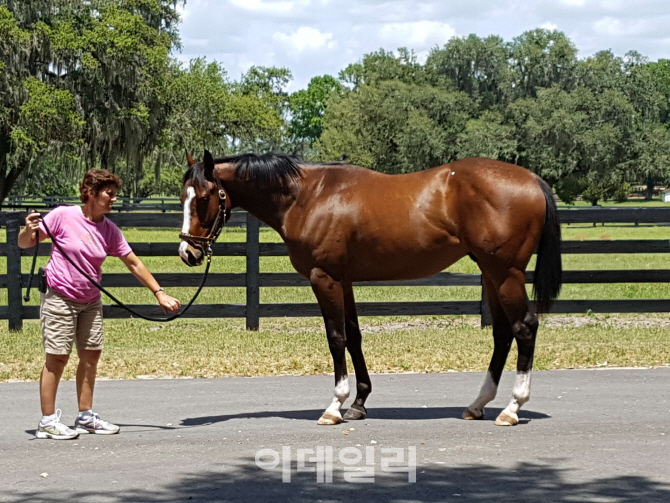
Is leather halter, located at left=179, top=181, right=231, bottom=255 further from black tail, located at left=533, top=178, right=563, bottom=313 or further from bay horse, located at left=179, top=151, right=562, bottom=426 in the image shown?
black tail, located at left=533, top=178, right=563, bottom=313

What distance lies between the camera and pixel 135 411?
24.0ft

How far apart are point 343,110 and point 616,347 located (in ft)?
194

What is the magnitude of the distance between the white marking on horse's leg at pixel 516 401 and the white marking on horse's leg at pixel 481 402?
219 millimetres

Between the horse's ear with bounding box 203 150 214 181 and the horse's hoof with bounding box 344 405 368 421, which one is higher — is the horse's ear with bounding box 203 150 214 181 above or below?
above

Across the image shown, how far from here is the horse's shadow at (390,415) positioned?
6.99m

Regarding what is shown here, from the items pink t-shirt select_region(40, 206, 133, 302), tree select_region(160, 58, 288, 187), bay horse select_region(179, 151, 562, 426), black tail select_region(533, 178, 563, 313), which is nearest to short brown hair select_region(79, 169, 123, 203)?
pink t-shirt select_region(40, 206, 133, 302)

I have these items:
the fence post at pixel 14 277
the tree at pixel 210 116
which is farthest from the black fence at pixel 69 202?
the fence post at pixel 14 277

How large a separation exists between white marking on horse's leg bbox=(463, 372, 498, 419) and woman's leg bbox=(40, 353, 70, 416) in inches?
114

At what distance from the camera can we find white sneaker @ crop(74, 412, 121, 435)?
6.51 metres

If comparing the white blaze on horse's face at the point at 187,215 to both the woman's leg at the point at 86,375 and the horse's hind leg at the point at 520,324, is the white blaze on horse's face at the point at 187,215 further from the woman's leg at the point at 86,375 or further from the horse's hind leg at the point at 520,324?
the horse's hind leg at the point at 520,324

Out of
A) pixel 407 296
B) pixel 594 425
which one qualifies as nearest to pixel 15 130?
pixel 407 296

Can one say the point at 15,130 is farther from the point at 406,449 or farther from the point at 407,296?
the point at 406,449

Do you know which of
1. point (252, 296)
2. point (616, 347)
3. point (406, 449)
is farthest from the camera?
point (252, 296)

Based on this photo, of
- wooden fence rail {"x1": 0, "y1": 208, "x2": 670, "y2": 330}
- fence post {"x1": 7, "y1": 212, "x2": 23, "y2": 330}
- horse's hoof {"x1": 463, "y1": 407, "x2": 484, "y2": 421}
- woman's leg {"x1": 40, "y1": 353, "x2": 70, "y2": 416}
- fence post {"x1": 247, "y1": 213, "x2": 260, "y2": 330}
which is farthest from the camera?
fence post {"x1": 247, "y1": 213, "x2": 260, "y2": 330}
